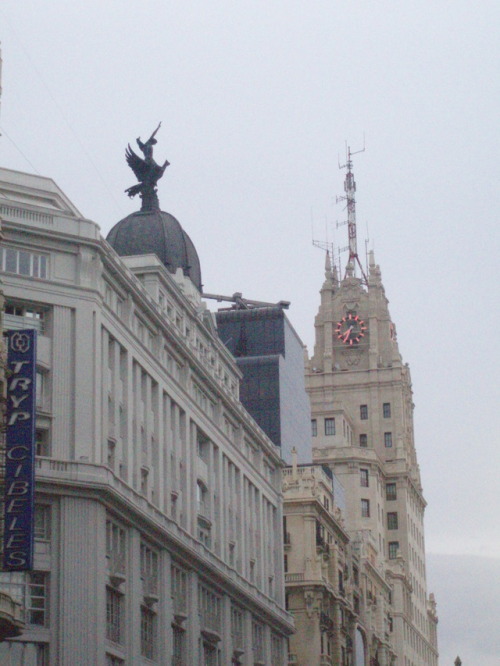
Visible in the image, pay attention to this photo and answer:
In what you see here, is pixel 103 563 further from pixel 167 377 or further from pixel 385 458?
pixel 385 458

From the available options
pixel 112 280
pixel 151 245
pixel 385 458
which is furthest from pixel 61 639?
pixel 385 458

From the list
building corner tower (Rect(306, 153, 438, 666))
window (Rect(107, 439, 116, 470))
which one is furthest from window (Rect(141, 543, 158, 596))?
building corner tower (Rect(306, 153, 438, 666))

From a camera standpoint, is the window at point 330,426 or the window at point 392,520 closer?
the window at point 330,426

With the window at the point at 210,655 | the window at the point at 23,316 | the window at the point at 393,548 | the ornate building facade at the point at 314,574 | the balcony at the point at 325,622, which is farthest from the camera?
the window at the point at 393,548

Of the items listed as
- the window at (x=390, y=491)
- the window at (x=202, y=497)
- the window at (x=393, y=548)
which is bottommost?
the window at (x=202, y=497)

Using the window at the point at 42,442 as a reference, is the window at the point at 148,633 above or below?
below

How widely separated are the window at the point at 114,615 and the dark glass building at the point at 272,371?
5943cm

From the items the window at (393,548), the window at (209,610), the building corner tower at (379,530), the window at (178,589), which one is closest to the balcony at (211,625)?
the window at (209,610)

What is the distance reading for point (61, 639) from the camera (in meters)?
69.3

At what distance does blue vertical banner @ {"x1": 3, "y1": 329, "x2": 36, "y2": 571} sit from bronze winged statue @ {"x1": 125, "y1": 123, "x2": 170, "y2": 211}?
36870mm

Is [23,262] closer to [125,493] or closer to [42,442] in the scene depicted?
[42,442]

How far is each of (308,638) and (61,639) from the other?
51609mm

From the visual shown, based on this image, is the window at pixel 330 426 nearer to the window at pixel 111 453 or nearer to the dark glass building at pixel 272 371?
the dark glass building at pixel 272 371

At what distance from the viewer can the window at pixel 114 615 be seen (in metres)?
73.6
